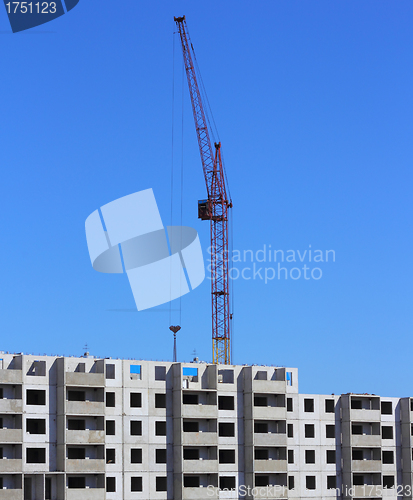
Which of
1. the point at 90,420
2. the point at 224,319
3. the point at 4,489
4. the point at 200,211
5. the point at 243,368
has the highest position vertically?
the point at 200,211

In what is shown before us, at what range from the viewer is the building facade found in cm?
10575

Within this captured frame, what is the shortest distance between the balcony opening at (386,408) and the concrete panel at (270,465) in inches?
749

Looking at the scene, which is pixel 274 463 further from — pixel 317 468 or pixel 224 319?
pixel 224 319

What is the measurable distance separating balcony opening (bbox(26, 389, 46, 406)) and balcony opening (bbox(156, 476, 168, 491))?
16980mm

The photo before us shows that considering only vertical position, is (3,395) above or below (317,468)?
above

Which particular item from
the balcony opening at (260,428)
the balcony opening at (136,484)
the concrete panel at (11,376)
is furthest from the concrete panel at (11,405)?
the balcony opening at (260,428)

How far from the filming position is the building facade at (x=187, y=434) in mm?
105750

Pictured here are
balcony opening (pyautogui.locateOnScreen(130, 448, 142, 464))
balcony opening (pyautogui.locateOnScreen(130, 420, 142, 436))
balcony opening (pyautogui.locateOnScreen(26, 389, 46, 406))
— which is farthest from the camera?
balcony opening (pyautogui.locateOnScreen(130, 420, 142, 436))

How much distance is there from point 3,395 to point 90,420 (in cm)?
1059

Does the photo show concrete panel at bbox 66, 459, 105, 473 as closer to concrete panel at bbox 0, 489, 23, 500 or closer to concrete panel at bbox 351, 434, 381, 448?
concrete panel at bbox 0, 489, 23, 500

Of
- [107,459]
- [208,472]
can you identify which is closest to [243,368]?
[208,472]

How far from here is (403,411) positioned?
13088 centimetres

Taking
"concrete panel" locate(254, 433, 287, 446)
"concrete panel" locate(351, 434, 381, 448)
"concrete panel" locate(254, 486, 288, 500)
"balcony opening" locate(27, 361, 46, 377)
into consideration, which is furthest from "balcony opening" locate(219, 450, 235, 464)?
"balcony opening" locate(27, 361, 46, 377)

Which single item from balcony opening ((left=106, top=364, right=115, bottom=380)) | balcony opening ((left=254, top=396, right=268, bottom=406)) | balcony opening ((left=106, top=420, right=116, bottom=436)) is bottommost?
balcony opening ((left=106, top=420, right=116, bottom=436))
